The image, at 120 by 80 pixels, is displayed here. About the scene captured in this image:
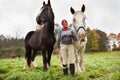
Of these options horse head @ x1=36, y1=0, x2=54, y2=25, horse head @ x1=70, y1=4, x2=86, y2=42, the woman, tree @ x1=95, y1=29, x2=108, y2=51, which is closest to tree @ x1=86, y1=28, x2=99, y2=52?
tree @ x1=95, y1=29, x2=108, y2=51

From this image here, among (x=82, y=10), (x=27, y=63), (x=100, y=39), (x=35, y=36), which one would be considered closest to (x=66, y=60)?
(x=82, y=10)

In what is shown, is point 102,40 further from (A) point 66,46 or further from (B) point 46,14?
(A) point 66,46

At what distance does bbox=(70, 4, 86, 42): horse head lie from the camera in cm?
1055

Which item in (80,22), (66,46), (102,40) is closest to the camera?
(66,46)

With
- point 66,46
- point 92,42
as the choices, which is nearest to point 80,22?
point 66,46

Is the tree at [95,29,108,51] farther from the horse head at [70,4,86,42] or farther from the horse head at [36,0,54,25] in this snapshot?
the horse head at [70,4,86,42]

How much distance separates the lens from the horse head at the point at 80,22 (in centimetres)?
1055

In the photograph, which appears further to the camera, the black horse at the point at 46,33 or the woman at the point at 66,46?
the black horse at the point at 46,33

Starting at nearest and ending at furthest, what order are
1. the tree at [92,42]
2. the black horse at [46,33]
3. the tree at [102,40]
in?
1. the black horse at [46,33]
2. the tree at [92,42]
3. the tree at [102,40]

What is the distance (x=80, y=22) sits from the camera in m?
10.9

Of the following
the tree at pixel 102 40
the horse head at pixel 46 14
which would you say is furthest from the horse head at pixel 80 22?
the tree at pixel 102 40

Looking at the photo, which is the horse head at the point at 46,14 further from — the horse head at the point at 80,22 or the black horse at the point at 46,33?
the horse head at the point at 80,22

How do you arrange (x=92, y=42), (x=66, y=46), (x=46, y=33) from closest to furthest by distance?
(x=66, y=46) → (x=46, y=33) → (x=92, y=42)

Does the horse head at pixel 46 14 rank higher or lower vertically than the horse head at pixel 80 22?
higher
